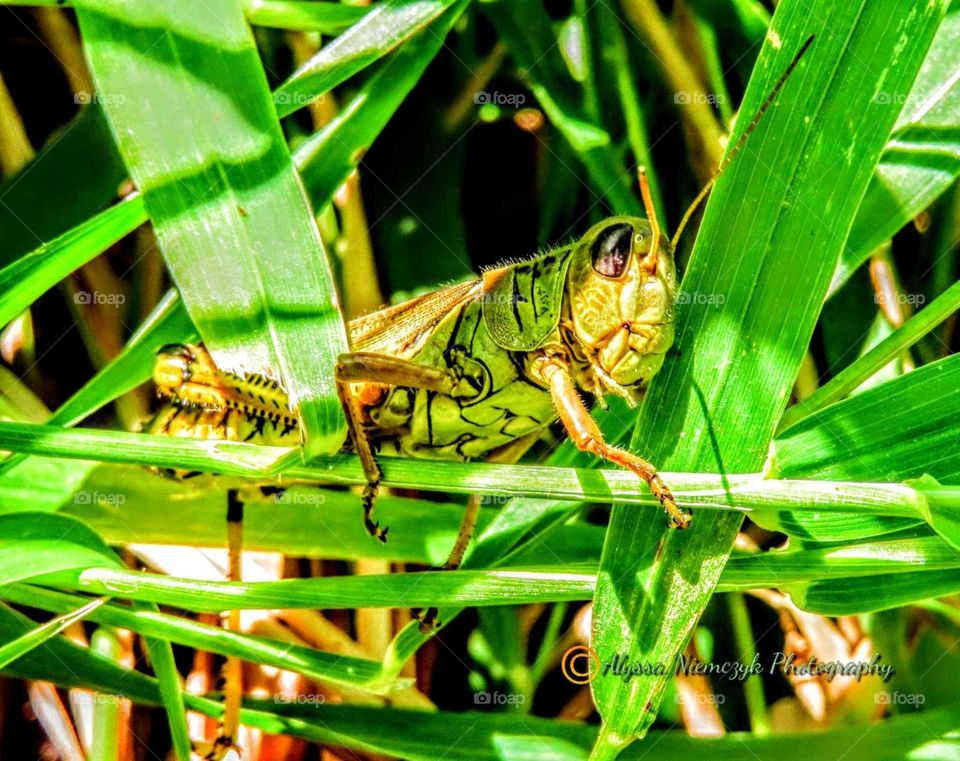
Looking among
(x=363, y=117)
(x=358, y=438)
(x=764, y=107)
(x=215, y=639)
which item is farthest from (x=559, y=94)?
(x=215, y=639)

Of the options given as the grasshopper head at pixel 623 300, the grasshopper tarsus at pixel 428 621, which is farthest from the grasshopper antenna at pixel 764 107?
the grasshopper tarsus at pixel 428 621

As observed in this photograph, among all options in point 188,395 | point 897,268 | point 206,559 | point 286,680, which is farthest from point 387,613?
point 897,268

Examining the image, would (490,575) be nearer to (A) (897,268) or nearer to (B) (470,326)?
(B) (470,326)

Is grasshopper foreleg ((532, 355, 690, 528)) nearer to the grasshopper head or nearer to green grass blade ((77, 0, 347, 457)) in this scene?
the grasshopper head

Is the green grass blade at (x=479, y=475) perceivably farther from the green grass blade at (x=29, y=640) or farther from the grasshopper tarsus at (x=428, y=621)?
the grasshopper tarsus at (x=428, y=621)

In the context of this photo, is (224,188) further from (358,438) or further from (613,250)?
(613,250)
